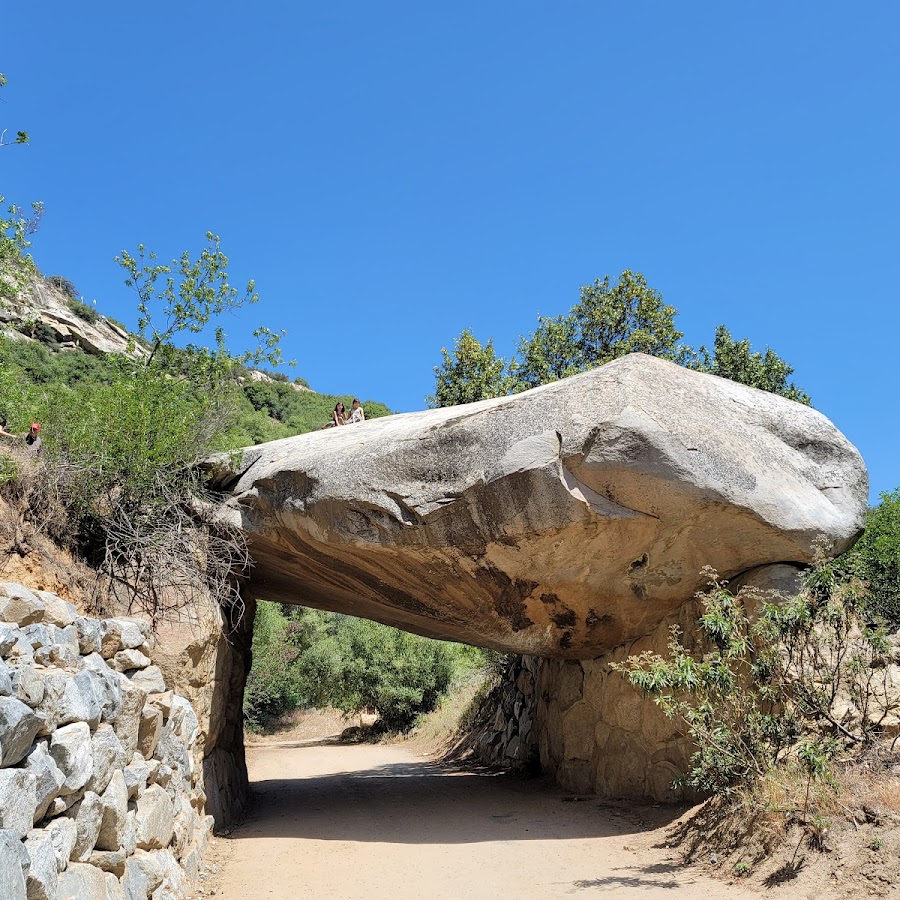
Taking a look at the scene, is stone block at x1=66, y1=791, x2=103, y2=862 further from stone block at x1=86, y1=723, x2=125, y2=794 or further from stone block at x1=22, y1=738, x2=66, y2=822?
stone block at x1=22, y1=738, x2=66, y2=822

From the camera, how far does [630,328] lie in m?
18.4

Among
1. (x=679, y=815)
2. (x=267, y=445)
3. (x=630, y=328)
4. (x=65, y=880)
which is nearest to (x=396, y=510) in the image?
(x=267, y=445)

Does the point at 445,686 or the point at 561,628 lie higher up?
the point at 561,628

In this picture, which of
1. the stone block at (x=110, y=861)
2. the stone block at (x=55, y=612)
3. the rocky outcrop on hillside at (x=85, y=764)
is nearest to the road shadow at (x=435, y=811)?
the rocky outcrop on hillside at (x=85, y=764)

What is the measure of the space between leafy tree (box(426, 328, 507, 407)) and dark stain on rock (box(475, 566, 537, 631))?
30.6 ft

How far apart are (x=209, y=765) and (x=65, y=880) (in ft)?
15.1

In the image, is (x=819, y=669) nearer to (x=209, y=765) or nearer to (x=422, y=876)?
(x=422, y=876)

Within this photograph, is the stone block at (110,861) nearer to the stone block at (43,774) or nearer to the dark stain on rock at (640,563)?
the stone block at (43,774)

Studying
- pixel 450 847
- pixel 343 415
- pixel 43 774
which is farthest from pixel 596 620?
pixel 43 774

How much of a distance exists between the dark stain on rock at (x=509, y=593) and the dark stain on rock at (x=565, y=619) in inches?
11.5

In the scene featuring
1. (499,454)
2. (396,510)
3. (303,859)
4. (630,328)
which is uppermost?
(630,328)

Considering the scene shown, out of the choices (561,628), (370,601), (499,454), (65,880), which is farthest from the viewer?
(370,601)

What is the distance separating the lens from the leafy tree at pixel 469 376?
59.9ft

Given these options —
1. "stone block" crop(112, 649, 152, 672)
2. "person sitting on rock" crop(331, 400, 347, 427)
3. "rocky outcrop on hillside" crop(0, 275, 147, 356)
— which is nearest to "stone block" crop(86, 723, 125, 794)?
"stone block" crop(112, 649, 152, 672)
